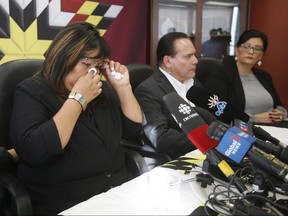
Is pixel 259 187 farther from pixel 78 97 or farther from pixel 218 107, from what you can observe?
pixel 78 97

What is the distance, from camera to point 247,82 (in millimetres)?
2727

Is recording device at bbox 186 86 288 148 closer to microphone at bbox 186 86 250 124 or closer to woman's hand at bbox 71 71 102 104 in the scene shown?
microphone at bbox 186 86 250 124

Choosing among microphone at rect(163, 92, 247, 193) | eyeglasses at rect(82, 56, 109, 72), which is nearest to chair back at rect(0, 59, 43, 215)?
eyeglasses at rect(82, 56, 109, 72)

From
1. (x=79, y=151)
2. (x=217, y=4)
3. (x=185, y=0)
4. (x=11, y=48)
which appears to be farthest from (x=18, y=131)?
(x=217, y=4)

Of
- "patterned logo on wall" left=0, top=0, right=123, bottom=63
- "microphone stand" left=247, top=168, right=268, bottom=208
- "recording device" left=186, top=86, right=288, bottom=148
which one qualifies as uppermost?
"patterned logo on wall" left=0, top=0, right=123, bottom=63

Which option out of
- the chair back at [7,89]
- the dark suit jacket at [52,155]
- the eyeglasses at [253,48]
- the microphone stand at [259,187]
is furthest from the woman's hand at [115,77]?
the eyeglasses at [253,48]

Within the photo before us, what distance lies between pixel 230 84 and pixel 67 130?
5.45ft

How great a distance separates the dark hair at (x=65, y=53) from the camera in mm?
1366

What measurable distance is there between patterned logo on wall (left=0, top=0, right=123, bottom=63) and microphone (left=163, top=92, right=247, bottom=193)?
4.47 feet

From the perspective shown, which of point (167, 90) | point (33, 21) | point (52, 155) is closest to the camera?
A: point (52, 155)

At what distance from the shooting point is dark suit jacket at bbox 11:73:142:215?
1.21 m

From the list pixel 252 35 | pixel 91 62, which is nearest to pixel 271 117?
pixel 252 35

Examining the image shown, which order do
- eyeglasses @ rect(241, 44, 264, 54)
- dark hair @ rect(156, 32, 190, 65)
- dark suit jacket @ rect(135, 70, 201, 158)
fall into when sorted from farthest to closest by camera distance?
eyeglasses @ rect(241, 44, 264, 54), dark hair @ rect(156, 32, 190, 65), dark suit jacket @ rect(135, 70, 201, 158)

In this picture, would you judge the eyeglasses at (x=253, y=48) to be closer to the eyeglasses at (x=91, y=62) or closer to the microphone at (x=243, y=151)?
the eyeglasses at (x=91, y=62)
